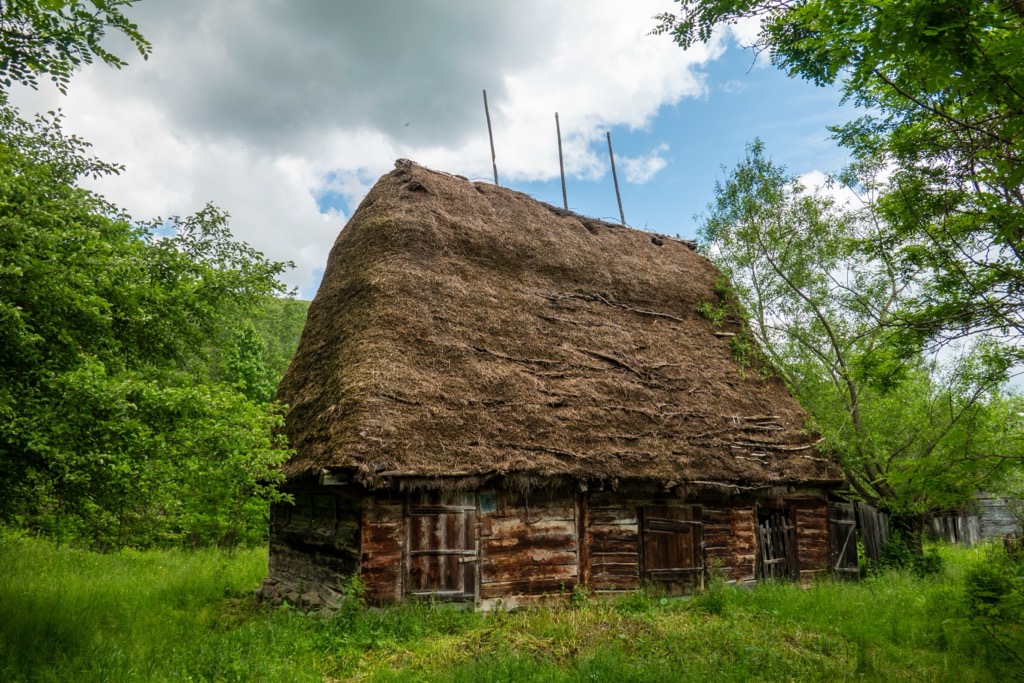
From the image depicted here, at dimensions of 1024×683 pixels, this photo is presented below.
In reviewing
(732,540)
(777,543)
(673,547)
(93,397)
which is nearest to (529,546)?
(673,547)

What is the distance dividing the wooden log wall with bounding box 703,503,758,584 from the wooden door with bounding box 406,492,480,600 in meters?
4.66

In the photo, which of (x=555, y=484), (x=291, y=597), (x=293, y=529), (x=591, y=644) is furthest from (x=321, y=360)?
(x=591, y=644)

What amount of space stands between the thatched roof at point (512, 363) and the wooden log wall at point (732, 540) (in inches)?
31.6

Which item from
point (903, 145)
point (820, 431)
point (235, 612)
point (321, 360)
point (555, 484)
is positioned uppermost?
point (903, 145)

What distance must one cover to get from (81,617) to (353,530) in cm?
350

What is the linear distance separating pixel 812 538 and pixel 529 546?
6.52m

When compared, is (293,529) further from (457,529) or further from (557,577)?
(557,577)

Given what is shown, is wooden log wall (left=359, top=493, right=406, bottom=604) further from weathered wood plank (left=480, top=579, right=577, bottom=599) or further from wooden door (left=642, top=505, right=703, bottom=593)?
wooden door (left=642, top=505, right=703, bottom=593)

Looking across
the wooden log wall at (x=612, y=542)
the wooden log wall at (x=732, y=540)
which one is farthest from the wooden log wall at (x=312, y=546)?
the wooden log wall at (x=732, y=540)

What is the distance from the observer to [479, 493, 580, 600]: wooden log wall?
975cm

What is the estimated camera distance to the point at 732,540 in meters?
12.0

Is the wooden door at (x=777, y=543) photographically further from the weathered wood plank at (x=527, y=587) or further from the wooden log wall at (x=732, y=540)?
the weathered wood plank at (x=527, y=587)

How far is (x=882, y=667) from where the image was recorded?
6.83m

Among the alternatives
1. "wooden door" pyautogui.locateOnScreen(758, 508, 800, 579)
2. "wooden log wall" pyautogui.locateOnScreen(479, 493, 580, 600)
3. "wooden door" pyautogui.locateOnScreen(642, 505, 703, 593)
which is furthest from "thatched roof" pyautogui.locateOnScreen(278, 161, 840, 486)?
"wooden door" pyautogui.locateOnScreen(758, 508, 800, 579)
